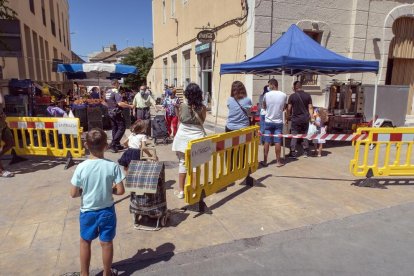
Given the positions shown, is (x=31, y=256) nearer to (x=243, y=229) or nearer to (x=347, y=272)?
(x=243, y=229)

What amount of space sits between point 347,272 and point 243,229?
129 centimetres

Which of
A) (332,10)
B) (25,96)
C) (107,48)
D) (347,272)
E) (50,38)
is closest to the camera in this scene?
(347,272)

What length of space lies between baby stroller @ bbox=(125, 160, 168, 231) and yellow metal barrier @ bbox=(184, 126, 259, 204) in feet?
1.16

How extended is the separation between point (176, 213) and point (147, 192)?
81 centimetres

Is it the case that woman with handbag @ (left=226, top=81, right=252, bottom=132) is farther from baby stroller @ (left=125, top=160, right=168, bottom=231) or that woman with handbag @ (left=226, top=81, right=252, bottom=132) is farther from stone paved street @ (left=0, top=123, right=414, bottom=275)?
baby stroller @ (left=125, top=160, right=168, bottom=231)

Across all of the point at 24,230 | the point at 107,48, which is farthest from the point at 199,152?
the point at 107,48

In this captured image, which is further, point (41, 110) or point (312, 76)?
point (312, 76)

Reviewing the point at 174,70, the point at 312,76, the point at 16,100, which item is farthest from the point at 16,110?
the point at 174,70

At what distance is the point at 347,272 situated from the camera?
10.2 feet

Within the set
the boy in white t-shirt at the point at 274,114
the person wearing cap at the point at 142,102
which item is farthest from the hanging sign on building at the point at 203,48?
the boy in white t-shirt at the point at 274,114

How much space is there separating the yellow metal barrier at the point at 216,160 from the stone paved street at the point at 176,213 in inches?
11.6

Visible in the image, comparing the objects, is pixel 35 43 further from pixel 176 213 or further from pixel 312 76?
pixel 176 213

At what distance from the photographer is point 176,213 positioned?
4.43 metres

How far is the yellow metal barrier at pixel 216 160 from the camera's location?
161 inches
